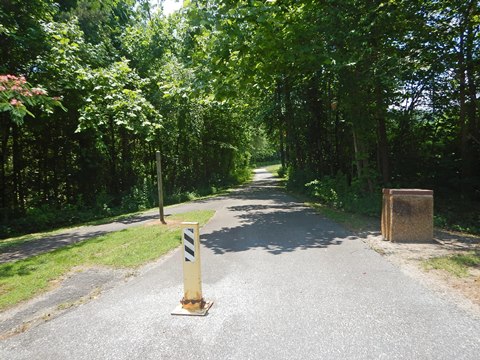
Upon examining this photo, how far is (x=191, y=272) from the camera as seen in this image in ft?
13.9

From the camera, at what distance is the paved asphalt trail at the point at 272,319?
3.34m

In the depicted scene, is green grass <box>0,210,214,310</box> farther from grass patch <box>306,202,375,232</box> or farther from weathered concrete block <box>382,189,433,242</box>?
weathered concrete block <box>382,189,433,242</box>

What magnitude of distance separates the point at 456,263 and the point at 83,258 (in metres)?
Answer: 6.80

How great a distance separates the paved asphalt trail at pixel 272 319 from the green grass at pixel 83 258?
0.98 meters

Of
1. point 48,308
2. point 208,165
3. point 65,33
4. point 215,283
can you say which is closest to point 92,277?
point 48,308

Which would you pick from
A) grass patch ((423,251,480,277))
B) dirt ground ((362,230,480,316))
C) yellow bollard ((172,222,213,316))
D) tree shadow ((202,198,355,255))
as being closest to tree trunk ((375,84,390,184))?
tree shadow ((202,198,355,255))

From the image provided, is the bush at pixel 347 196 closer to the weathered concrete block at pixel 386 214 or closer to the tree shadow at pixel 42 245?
the weathered concrete block at pixel 386 214

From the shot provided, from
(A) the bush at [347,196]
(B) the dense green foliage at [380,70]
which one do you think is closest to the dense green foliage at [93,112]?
(B) the dense green foliage at [380,70]

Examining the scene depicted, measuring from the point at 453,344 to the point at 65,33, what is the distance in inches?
566

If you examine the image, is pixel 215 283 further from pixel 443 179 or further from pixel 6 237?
pixel 443 179

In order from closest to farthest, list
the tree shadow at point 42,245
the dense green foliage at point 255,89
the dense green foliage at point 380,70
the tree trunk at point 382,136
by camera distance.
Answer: the tree shadow at point 42,245
the dense green foliage at point 380,70
the dense green foliage at point 255,89
the tree trunk at point 382,136

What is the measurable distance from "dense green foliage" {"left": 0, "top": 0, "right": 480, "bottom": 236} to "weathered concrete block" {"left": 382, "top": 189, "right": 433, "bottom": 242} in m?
3.20

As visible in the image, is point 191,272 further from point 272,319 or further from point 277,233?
point 277,233

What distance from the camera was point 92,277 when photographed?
581 centimetres
